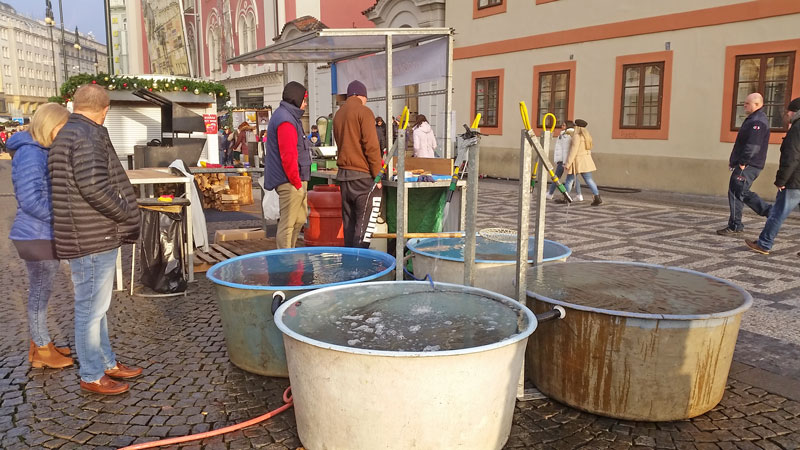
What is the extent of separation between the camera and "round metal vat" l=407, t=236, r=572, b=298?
14.2 feet

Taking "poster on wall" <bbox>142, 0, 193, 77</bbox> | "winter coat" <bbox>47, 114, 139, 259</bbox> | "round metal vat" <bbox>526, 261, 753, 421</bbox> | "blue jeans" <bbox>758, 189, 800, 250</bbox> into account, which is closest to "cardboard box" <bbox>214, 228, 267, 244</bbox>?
"winter coat" <bbox>47, 114, 139, 259</bbox>

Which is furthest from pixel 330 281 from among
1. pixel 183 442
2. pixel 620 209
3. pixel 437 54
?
pixel 620 209

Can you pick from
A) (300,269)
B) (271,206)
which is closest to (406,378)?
(300,269)

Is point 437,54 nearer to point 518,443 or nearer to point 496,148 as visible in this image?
point 518,443

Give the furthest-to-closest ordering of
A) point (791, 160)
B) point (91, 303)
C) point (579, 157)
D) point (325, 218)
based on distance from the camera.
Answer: point (579, 157)
point (791, 160)
point (325, 218)
point (91, 303)

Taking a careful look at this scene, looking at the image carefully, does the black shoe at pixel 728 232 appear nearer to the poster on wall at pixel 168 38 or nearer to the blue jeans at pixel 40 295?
the blue jeans at pixel 40 295

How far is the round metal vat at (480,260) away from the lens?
432cm

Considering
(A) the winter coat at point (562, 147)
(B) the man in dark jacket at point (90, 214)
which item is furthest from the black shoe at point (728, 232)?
(B) the man in dark jacket at point (90, 214)

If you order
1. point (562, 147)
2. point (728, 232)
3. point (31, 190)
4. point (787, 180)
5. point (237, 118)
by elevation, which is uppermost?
point (237, 118)

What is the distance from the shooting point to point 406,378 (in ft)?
8.68

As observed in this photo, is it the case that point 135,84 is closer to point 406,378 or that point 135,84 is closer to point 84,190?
point 84,190

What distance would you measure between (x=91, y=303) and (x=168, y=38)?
26753 millimetres

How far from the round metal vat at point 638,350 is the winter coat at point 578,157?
9.24 metres

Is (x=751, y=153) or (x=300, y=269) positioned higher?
(x=751, y=153)
